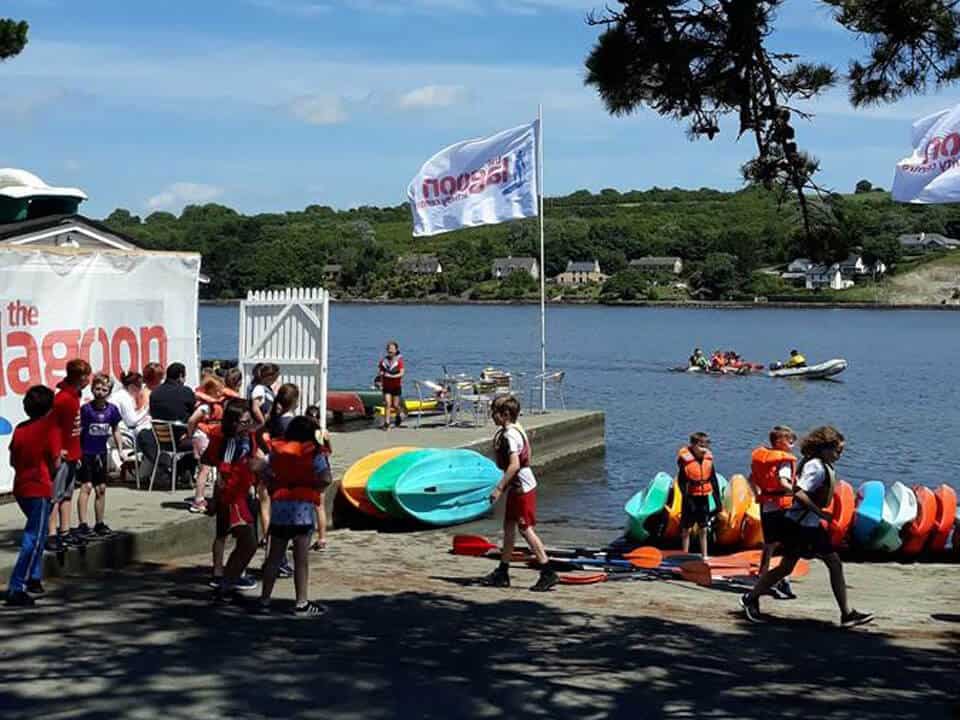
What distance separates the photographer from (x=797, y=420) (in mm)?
44938

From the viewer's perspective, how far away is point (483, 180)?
84.6 feet

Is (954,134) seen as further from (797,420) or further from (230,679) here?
(797,420)

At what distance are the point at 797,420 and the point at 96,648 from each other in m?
38.3

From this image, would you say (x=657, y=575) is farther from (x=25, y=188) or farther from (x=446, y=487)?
(x=25, y=188)

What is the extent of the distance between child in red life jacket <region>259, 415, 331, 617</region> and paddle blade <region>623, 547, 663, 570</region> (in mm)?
4679

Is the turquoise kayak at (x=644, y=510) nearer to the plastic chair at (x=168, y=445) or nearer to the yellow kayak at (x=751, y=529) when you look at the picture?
the yellow kayak at (x=751, y=529)

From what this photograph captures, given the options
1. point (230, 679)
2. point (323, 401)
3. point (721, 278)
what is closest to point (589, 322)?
point (721, 278)

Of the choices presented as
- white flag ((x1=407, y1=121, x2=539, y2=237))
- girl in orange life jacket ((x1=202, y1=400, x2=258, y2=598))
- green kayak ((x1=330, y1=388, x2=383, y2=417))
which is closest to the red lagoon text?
white flag ((x1=407, y1=121, x2=539, y2=237))

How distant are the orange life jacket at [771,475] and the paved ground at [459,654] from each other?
3.26ft

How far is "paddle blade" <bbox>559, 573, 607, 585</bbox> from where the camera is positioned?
13.0 metres

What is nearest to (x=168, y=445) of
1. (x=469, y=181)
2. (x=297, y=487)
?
(x=297, y=487)

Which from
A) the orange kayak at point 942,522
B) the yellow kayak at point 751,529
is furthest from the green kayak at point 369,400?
the orange kayak at point 942,522

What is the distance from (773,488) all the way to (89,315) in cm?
843


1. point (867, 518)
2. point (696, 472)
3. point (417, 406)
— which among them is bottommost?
point (867, 518)
